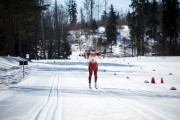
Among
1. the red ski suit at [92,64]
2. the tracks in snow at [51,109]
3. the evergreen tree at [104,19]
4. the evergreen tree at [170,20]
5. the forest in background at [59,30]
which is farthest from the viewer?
the evergreen tree at [104,19]

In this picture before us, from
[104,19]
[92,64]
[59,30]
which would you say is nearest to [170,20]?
[59,30]

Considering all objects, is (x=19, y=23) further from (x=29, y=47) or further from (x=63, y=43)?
(x=63, y=43)

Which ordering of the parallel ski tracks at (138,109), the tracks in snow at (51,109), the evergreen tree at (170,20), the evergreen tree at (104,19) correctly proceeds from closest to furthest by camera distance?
the parallel ski tracks at (138,109)
the tracks in snow at (51,109)
the evergreen tree at (170,20)
the evergreen tree at (104,19)

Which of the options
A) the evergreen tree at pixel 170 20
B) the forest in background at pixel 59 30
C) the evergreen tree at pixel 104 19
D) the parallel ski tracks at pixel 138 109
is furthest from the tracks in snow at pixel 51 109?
the evergreen tree at pixel 104 19

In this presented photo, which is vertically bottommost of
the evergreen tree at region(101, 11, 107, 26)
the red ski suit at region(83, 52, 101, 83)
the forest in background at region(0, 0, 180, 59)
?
the red ski suit at region(83, 52, 101, 83)

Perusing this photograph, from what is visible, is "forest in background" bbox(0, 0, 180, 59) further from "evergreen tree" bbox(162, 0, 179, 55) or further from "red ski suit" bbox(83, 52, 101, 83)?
"red ski suit" bbox(83, 52, 101, 83)

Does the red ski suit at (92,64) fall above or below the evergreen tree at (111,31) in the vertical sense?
below

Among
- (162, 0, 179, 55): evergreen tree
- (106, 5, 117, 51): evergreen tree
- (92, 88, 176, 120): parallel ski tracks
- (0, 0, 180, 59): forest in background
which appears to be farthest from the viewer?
(106, 5, 117, 51): evergreen tree

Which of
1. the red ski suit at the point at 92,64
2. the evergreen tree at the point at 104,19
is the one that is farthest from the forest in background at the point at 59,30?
the red ski suit at the point at 92,64

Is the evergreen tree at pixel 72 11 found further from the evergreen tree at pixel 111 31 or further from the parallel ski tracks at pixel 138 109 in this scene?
the parallel ski tracks at pixel 138 109

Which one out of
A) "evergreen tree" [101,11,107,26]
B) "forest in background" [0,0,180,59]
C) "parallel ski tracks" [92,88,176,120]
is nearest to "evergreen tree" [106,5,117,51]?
"forest in background" [0,0,180,59]

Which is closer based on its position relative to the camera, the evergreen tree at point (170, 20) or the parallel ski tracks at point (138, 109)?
the parallel ski tracks at point (138, 109)

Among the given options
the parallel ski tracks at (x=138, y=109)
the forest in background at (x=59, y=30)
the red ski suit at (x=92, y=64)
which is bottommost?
the parallel ski tracks at (x=138, y=109)

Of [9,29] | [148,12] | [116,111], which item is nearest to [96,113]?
[116,111]
